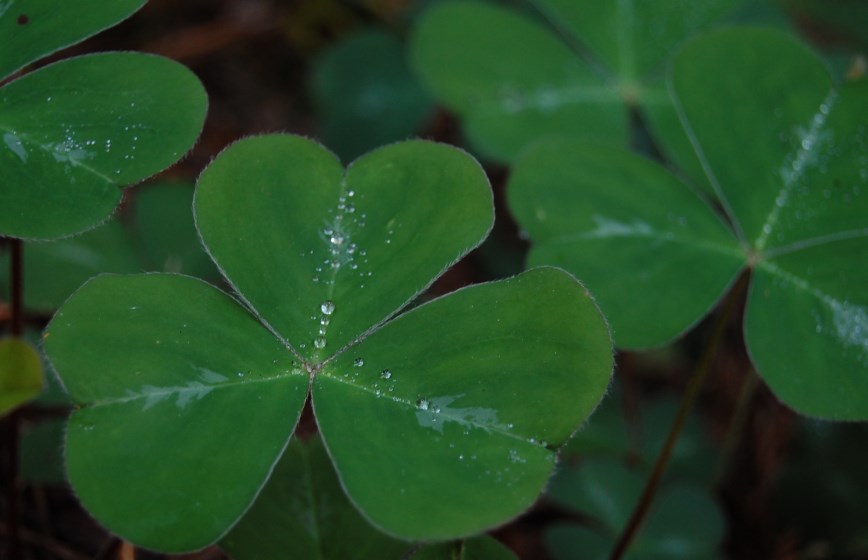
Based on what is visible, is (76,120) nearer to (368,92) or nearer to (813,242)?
(813,242)

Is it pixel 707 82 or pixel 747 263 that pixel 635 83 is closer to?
pixel 707 82

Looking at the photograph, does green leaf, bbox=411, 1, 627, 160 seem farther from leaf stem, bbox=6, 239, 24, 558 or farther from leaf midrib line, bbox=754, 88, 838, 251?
leaf stem, bbox=6, 239, 24, 558

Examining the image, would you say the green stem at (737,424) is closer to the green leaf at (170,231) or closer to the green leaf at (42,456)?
the green leaf at (170,231)

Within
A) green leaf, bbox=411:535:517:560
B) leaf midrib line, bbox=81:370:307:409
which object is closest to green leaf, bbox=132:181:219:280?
leaf midrib line, bbox=81:370:307:409

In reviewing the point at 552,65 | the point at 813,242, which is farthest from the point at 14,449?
the point at 552,65

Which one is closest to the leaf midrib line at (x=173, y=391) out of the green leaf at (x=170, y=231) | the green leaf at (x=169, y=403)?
the green leaf at (x=169, y=403)
